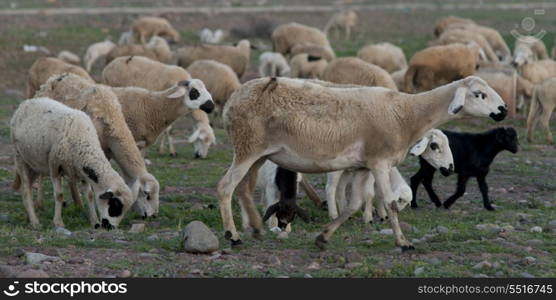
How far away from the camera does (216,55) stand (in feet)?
78.4

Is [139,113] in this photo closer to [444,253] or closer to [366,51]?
[444,253]

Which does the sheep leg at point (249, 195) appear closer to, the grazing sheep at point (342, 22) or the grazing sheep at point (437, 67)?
the grazing sheep at point (437, 67)

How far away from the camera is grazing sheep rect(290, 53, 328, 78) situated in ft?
76.8

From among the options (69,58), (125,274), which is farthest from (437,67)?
(125,274)

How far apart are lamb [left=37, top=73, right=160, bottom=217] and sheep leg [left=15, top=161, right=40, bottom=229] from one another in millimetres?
914

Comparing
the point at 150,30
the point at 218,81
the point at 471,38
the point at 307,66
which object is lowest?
the point at 150,30

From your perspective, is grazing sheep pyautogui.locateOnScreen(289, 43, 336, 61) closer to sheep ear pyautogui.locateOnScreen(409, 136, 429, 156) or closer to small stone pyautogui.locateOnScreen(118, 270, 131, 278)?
sheep ear pyautogui.locateOnScreen(409, 136, 429, 156)

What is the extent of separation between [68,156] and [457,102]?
13.2 feet

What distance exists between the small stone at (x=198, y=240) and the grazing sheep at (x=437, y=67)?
13.1m

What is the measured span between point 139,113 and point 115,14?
27.8 m

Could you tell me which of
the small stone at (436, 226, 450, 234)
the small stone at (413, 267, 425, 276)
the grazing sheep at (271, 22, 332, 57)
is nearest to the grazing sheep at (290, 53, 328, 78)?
the grazing sheep at (271, 22, 332, 57)

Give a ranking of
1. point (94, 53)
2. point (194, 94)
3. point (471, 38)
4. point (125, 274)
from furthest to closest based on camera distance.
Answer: point (471, 38) < point (94, 53) < point (194, 94) < point (125, 274)

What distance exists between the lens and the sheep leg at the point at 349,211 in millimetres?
9555

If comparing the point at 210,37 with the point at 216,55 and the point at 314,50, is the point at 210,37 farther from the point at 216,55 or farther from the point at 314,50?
the point at 216,55
